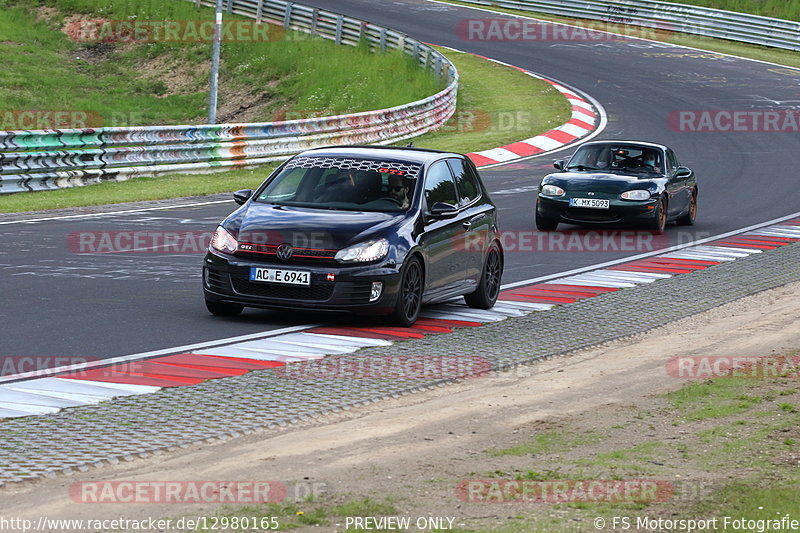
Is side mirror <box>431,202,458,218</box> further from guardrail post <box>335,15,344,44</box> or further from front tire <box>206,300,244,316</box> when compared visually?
guardrail post <box>335,15,344,44</box>

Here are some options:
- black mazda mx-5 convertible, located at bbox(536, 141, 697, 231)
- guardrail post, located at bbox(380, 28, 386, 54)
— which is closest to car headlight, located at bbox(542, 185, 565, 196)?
black mazda mx-5 convertible, located at bbox(536, 141, 697, 231)

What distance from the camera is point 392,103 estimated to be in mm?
40406

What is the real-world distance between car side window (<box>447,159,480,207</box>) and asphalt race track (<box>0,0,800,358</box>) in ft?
6.47

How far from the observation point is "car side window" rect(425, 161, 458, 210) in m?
12.8

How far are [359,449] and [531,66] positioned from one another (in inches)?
1563

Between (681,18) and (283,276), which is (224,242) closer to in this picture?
(283,276)

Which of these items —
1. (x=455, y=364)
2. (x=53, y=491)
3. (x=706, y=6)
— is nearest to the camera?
(x=53, y=491)

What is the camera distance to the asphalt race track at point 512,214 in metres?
11.5

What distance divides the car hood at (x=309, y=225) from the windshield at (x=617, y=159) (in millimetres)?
9253

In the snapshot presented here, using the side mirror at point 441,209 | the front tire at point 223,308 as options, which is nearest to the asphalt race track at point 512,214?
the front tire at point 223,308

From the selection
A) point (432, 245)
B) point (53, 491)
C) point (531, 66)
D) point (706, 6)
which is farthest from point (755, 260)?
point (706, 6)

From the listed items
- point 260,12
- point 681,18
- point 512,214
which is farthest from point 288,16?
point 512,214

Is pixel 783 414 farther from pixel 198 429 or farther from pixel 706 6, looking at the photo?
pixel 706 6

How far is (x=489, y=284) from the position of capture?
13.7 metres
